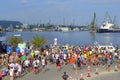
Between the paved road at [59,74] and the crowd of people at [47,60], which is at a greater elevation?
the crowd of people at [47,60]

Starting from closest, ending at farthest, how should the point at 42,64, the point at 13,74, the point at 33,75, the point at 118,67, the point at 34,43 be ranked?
the point at 13,74 < the point at 33,75 < the point at 42,64 < the point at 118,67 < the point at 34,43

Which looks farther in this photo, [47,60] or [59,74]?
[47,60]

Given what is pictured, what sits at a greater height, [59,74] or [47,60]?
[47,60]

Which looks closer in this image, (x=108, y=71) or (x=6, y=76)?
(x=6, y=76)

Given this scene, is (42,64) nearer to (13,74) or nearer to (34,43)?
(13,74)

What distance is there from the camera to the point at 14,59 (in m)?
26.6

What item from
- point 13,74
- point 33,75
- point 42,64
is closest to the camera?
point 13,74

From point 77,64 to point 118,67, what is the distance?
462 centimetres

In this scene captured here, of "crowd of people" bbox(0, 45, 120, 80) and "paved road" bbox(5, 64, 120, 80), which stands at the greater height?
"crowd of people" bbox(0, 45, 120, 80)

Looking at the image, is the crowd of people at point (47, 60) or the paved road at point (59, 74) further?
the paved road at point (59, 74)

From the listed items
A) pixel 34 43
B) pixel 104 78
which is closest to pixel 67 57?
pixel 104 78

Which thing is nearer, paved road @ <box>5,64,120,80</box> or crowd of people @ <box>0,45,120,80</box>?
crowd of people @ <box>0,45,120,80</box>

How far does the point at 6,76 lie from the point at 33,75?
2.22 metres

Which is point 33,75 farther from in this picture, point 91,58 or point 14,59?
point 91,58
